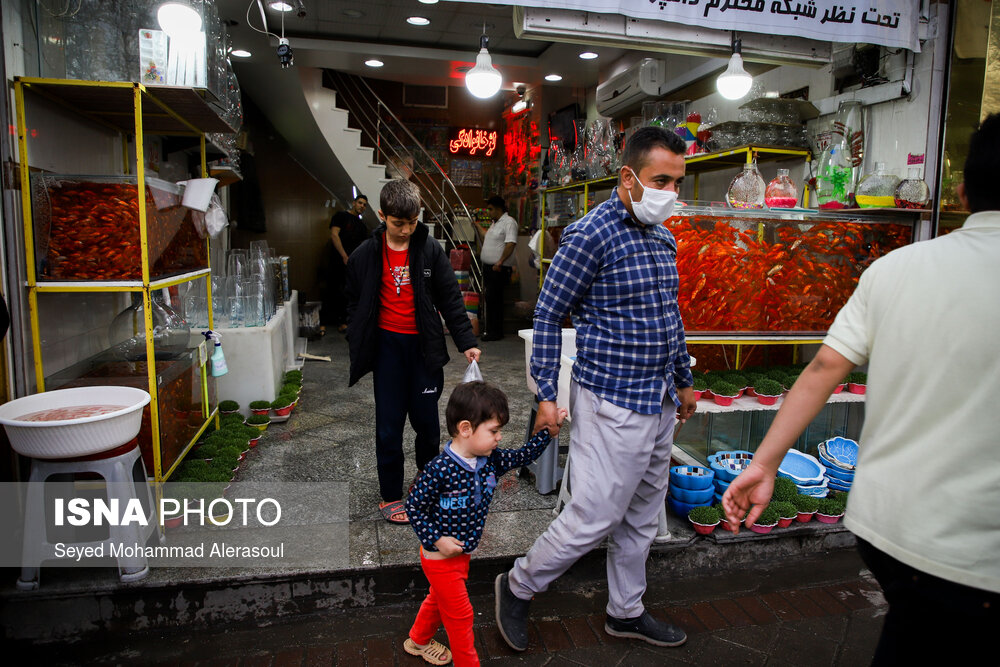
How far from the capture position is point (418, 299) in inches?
120

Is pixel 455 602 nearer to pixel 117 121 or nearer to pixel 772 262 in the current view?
pixel 772 262

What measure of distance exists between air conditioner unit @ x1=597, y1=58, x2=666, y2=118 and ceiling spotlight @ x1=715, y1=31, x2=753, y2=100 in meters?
2.50

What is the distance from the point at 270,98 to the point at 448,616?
8.66 metres

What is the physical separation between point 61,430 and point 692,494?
2758 millimetres

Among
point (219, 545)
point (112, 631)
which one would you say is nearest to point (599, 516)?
point (219, 545)

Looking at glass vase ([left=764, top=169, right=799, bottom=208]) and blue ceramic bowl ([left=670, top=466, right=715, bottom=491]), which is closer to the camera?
blue ceramic bowl ([left=670, top=466, right=715, bottom=491])

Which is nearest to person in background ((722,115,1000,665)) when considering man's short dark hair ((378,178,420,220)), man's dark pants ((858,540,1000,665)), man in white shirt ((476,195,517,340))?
man's dark pants ((858,540,1000,665))

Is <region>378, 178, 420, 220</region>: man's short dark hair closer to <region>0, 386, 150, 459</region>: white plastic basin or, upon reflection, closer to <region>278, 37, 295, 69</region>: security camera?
<region>0, 386, 150, 459</region>: white plastic basin

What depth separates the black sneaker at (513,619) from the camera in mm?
2451


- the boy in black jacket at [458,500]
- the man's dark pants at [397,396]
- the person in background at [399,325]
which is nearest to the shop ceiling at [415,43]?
the person in background at [399,325]

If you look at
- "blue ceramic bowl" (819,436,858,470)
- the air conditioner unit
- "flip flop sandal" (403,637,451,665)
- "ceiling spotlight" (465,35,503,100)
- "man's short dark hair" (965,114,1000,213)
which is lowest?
"flip flop sandal" (403,637,451,665)

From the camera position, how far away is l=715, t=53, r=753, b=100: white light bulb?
3.82m

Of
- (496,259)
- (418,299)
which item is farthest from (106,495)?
(496,259)

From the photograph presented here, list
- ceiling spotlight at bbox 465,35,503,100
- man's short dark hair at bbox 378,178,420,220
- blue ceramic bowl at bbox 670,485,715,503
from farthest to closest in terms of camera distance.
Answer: ceiling spotlight at bbox 465,35,503,100
blue ceramic bowl at bbox 670,485,715,503
man's short dark hair at bbox 378,178,420,220
